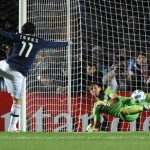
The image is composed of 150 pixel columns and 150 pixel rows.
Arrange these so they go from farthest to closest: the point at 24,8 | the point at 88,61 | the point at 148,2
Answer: the point at 148,2 → the point at 88,61 → the point at 24,8

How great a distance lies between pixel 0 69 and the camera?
11.7 metres

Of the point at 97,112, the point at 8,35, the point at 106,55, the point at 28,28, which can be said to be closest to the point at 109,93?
the point at 97,112

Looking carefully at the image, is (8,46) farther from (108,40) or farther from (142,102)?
(142,102)

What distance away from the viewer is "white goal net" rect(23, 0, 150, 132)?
12898mm

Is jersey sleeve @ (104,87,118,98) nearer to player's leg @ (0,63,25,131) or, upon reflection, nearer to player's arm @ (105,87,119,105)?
player's arm @ (105,87,119,105)

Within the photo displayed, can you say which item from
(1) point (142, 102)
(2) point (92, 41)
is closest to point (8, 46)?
(2) point (92, 41)

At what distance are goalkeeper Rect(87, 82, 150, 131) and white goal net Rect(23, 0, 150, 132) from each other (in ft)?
0.87

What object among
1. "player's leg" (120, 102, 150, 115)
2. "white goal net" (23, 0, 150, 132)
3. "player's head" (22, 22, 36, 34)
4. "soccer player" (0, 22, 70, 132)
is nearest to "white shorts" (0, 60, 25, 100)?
"soccer player" (0, 22, 70, 132)

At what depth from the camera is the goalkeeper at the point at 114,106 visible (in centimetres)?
1312

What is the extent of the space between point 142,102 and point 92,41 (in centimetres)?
158

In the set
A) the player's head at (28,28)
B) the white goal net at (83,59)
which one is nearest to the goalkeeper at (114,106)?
the white goal net at (83,59)

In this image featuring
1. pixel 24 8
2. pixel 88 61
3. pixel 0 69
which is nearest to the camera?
pixel 0 69

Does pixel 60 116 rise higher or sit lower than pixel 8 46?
lower

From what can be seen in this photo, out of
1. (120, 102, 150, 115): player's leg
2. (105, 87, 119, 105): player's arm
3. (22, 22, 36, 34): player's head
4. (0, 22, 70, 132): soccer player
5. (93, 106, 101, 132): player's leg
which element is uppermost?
(22, 22, 36, 34): player's head
